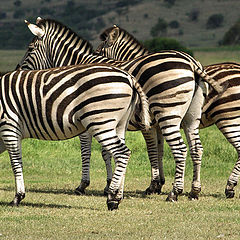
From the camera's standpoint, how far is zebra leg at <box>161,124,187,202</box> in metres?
10.3

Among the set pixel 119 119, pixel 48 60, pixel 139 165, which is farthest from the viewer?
pixel 139 165

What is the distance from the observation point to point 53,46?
1230cm

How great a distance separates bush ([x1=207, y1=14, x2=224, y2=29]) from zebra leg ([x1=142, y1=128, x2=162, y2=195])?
108971mm

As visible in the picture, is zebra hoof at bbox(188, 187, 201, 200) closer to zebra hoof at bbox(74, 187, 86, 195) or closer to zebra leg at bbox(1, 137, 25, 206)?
zebra hoof at bbox(74, 187, 86, 195)

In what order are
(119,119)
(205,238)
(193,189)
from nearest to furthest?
1. (205,238)
2. (119,119)
3. (193,189)

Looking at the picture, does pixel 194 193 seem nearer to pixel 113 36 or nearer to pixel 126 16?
pixel 113 36

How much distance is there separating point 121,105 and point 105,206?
1759mm

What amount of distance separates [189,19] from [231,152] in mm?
113493

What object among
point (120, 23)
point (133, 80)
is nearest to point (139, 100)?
point (133, 80)

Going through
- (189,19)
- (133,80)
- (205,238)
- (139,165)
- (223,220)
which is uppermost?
(133,80)

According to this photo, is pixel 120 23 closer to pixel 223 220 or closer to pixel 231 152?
pixel 231 152

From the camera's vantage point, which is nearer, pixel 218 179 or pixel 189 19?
pixel 218 179

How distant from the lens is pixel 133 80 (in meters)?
9.52

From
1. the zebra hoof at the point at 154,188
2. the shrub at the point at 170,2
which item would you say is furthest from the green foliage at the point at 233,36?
the zebra hoof at the point at 154,188
